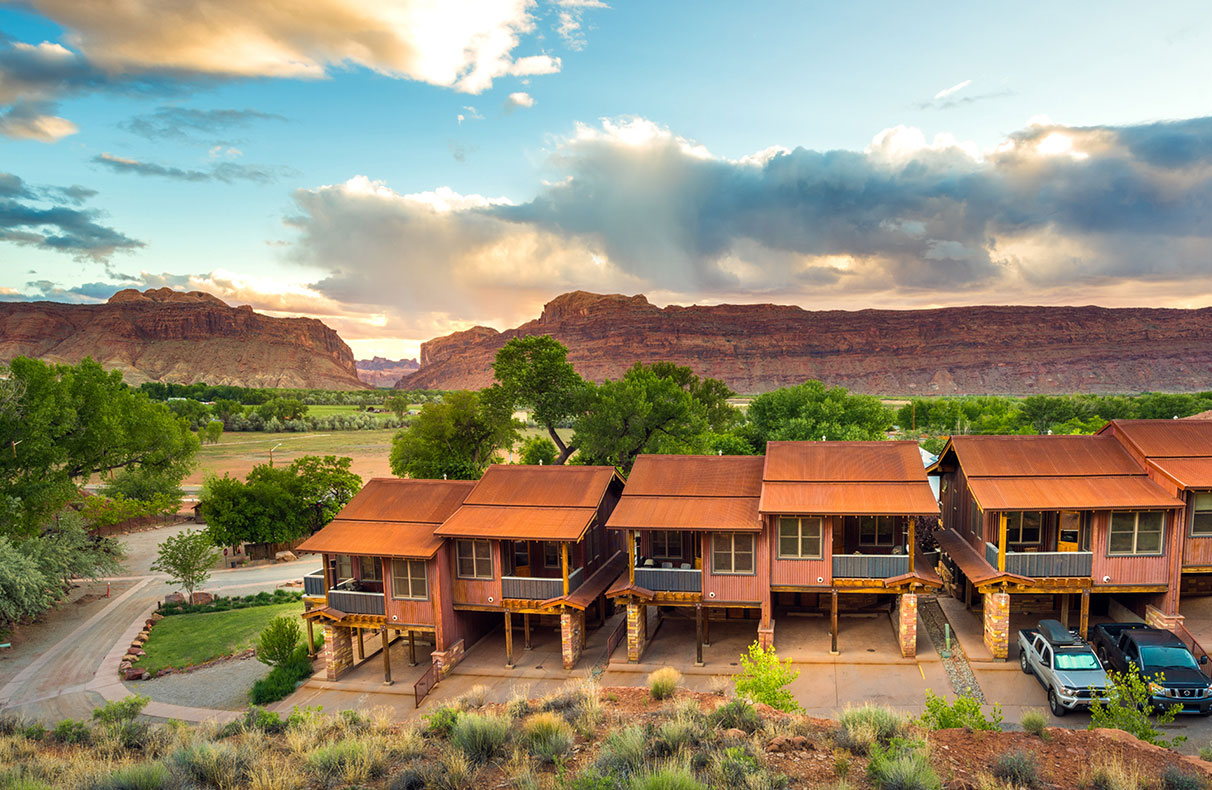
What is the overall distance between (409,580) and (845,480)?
14.6m

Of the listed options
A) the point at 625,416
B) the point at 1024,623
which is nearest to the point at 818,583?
the point at 1024,623

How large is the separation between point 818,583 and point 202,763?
16.3m

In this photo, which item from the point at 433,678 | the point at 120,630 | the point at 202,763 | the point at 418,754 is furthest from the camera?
the point at 120,630

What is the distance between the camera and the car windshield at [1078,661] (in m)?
15.5

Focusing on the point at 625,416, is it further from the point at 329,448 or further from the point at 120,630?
the point at 329,448

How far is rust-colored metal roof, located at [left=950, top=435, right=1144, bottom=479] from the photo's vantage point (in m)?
19.8

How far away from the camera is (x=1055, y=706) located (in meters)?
15.2

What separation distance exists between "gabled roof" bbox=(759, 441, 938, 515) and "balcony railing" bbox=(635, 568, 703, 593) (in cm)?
321

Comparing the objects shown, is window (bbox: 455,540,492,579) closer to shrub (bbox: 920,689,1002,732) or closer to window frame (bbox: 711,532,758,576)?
window frame (bbox: 711,532,758,576)

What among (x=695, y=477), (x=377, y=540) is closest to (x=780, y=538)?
(x=695, y=477)

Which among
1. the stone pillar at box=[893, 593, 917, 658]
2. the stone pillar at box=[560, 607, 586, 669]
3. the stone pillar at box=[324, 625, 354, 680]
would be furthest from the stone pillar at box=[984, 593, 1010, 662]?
the stone pillar at box=[324, 625, 354, 680]

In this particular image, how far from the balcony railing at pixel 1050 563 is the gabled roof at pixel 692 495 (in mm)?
7596

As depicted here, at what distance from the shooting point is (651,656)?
20812 mm

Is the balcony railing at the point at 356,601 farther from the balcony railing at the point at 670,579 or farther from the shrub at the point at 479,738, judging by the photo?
the shrub at the point at 479,738
